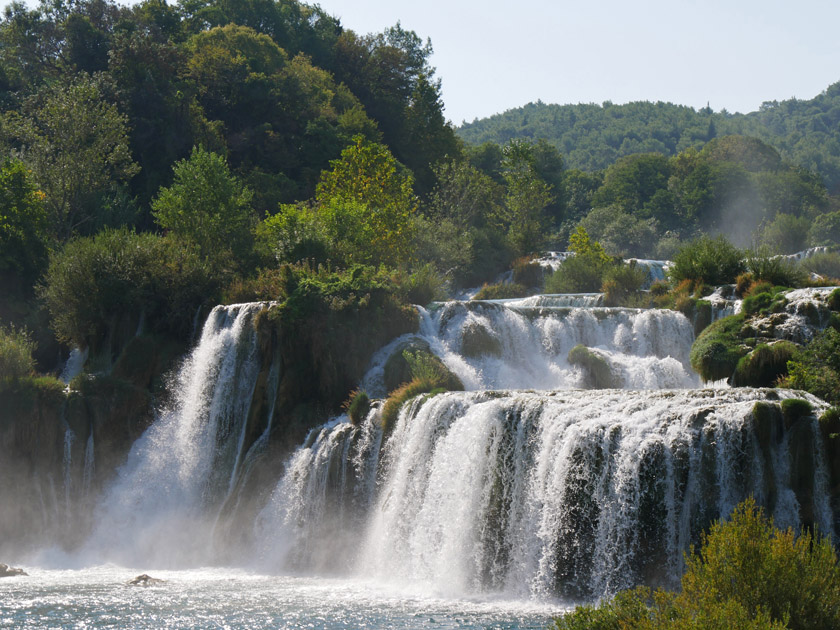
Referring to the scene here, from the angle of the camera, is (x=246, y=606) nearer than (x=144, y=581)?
Yes

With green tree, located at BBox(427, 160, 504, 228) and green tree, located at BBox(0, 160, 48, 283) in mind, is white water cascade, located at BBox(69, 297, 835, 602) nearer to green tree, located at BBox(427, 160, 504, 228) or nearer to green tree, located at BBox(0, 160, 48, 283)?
green tree, located at BBox(0, 160, 48, 283)

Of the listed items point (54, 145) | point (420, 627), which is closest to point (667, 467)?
point (420, 627)

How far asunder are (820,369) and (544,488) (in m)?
6.41

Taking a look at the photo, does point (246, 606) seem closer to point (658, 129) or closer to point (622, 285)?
point (622, 285)

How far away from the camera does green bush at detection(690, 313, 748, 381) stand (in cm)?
2450

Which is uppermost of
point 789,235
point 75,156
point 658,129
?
point 658,129

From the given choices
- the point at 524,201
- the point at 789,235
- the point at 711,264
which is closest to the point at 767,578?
the point at 711,264

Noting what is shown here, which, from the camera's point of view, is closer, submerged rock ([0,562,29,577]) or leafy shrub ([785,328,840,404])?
leafy shrub ([785,328,840,404])

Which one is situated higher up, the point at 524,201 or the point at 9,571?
the point at 524,201

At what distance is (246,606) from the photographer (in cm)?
1911

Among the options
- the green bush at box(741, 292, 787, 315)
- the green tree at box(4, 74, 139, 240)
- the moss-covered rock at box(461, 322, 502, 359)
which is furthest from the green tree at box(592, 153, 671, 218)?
the green bush at box(741, 292, 787, 315)

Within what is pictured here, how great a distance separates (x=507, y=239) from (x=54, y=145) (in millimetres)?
27676

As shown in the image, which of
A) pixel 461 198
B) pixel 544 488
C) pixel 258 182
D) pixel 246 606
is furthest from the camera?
pixel 461 198

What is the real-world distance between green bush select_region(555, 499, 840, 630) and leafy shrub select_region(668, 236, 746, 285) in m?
21.8
